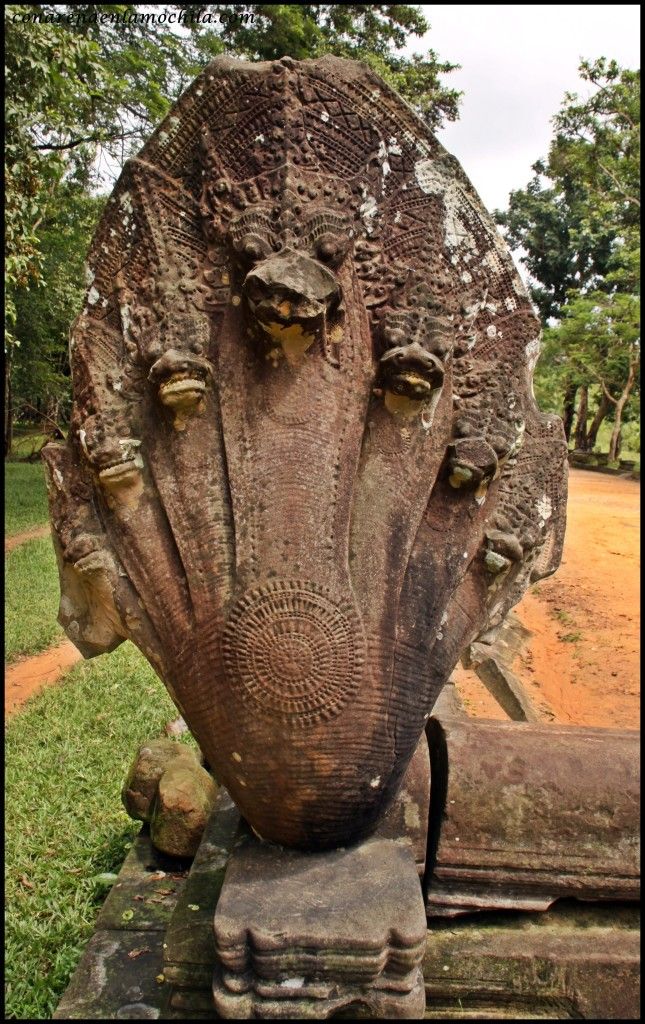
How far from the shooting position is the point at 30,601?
6.48m

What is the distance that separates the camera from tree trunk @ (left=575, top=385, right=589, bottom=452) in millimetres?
20980

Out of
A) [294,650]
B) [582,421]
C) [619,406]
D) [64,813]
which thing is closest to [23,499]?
[64,813]

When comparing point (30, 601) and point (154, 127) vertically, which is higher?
point (154, 127)

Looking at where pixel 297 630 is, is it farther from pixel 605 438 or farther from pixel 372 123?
pixel 605 438

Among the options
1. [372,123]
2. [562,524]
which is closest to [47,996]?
[562,524]

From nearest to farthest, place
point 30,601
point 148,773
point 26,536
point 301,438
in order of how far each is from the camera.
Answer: point 301,438 < point 148,773 < point 30,601 < point 26,536

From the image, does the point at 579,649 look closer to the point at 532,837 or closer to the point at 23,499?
the point at 532,837

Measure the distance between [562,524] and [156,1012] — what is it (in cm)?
143

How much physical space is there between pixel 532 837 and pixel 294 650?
672mm

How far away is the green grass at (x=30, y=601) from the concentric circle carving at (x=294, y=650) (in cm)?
396

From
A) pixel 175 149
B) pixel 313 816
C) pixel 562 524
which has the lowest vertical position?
pixel 313 816

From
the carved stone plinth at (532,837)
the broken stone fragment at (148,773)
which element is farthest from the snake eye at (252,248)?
the broken stone fragment at (148,773)

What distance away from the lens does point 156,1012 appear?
147 cm

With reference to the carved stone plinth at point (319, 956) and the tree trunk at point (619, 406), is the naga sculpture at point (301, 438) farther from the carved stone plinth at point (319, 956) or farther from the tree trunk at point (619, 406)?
the tree trunk at point (619, 406)
